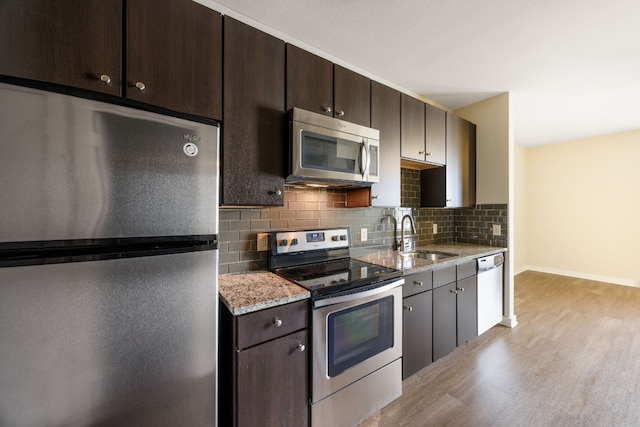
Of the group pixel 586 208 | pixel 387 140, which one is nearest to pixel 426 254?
pixel 387 140

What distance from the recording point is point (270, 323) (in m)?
1.24

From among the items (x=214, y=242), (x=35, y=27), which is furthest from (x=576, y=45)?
(x=35, y=27)

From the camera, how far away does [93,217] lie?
0.89 metres

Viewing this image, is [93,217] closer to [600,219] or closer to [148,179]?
[148,179]

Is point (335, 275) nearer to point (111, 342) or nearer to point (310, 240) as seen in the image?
point (310, 240)

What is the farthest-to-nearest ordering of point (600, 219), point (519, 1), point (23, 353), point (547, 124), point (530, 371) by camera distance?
point (600, 219), point (547, 124), point (530, 371), point (519, 1), point (23, 353)

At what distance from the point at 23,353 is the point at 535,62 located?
3.54 m

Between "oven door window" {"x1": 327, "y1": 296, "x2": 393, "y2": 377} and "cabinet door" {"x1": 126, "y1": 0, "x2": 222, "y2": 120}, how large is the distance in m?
1.30

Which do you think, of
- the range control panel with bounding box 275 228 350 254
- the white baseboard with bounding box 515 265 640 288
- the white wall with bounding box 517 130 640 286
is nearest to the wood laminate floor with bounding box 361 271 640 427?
the range control panel with bounding box 275 228 350 254

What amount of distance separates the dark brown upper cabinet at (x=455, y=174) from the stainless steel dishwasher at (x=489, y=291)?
0.66m

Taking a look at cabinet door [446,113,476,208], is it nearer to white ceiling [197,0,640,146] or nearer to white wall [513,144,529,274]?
white ceiling [197,0,640,146]

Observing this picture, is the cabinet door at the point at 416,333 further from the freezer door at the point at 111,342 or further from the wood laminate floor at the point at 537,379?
the freezer door at the point at 111,342

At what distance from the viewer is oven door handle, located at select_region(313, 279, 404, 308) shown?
1393 millimetres

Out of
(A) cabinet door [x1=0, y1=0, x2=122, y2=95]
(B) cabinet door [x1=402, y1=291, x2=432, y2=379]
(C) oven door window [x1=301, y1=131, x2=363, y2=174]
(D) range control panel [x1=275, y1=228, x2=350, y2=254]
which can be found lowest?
(B) cabinet door [x1=402, y1=291, x2=432, y2=379]
